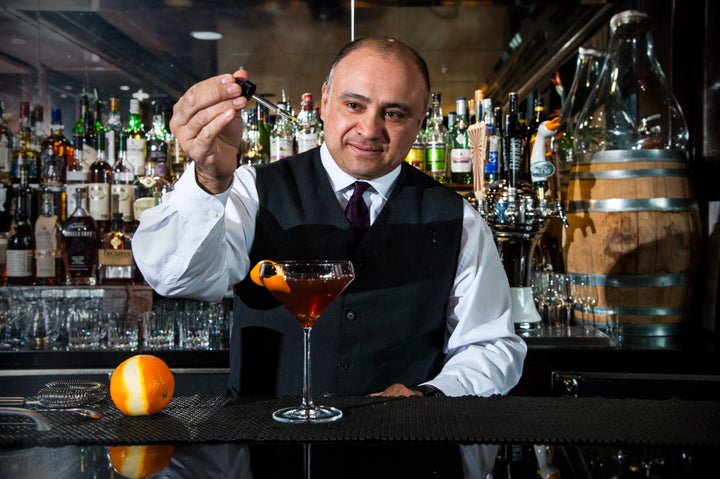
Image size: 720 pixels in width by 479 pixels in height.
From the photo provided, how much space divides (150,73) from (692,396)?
2.66 m

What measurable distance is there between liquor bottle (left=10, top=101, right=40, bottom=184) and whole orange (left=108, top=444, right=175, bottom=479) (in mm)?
2359

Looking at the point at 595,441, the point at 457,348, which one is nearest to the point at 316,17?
the point at 457,348

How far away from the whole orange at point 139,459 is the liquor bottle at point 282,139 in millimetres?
2059

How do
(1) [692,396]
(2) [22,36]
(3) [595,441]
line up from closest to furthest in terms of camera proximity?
(3) [595,441]
(1) [692,396]
(2) [22,36]

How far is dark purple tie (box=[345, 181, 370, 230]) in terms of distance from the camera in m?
1.98

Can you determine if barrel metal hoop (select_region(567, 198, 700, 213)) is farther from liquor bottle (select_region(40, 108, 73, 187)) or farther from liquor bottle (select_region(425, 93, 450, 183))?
liquor bottle (select_region(40, 108, 73, 187))

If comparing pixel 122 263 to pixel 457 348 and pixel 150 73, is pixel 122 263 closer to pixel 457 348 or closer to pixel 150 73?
pixel 150 73

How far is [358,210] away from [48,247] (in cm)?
151

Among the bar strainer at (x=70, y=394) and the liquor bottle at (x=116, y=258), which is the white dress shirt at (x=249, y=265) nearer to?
the bar strainer at (x=70, y=394)

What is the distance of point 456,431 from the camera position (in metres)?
1.10

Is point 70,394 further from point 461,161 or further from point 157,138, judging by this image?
point 157,138

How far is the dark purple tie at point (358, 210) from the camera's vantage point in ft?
6.49

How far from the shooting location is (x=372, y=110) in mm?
1882

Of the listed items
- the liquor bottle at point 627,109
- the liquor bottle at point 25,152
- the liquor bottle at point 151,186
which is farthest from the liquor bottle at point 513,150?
the liquor bottle at point 25,152
